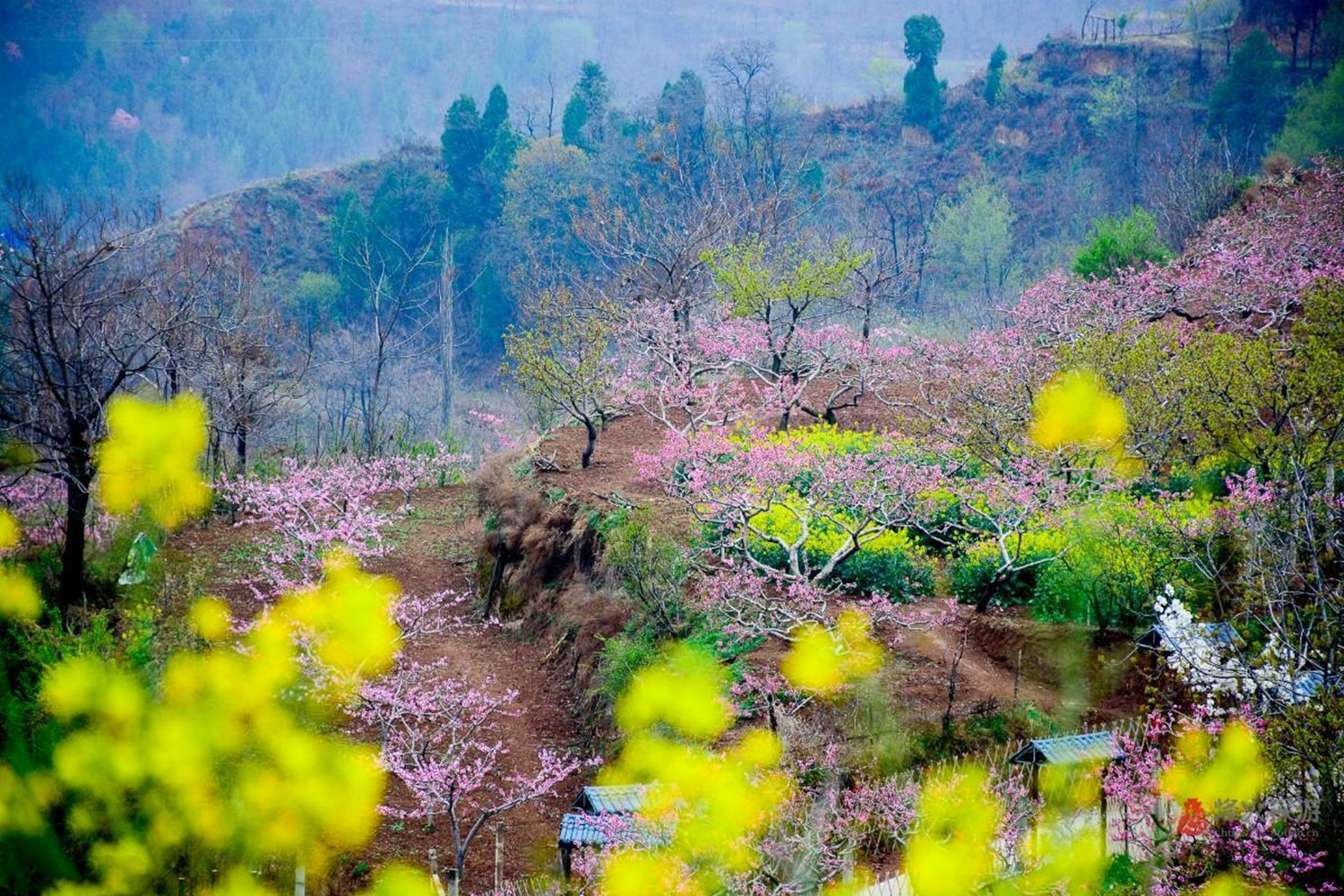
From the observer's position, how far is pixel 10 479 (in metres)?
15.2

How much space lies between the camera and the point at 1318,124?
35344mm

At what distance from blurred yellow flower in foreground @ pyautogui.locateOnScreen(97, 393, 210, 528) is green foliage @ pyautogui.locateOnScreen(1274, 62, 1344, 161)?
33.3 meters

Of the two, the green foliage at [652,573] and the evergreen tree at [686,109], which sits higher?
the evergreen tree at [686,109]

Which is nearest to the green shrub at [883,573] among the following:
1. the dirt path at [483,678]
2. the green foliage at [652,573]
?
the green foliage at [652,573]

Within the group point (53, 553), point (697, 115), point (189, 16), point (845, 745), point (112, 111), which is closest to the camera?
point (845, 745)

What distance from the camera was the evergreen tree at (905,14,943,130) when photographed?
170 ft

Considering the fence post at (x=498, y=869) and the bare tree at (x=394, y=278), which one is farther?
the bare tree at (x=394, y=278)

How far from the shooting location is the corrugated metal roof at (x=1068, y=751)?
25.8ft

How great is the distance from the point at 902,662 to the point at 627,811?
12.5 ft

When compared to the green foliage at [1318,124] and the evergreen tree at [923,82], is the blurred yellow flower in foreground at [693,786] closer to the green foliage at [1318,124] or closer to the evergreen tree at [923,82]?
the green foliage at [1318,124]

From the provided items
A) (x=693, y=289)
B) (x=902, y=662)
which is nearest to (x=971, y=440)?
(x=902, y=662)

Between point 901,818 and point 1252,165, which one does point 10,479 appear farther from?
point 1252,165

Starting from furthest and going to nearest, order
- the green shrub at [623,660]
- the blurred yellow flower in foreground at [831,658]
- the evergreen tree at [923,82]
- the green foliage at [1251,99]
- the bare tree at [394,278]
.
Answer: the evergreen tree at [923,82]
the bare tree at [394,278]
the green foliage at [1251,99]
the green shrub at [623,660]
the blurred yellow flower in foreground at [831,658]

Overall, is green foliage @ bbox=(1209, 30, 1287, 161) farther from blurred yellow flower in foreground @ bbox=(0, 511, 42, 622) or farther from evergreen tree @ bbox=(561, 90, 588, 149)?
blurred yellow flower in foreground @ bbox=(0, 511, 42, 622)
